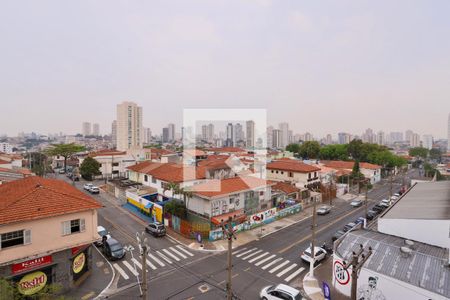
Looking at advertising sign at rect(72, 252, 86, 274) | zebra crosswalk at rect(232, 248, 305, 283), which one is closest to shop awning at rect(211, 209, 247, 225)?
zebra crosswalk at rect(232, 248, 305, 283)

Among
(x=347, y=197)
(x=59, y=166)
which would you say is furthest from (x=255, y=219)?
(x=59, y=166)

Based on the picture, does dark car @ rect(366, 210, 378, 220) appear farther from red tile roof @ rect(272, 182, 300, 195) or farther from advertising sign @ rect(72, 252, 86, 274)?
advertising sign @ rect(72, 252, 86, 274)

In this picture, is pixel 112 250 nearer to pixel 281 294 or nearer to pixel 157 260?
pixel 157 260

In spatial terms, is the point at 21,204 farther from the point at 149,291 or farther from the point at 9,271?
the point at 149,291

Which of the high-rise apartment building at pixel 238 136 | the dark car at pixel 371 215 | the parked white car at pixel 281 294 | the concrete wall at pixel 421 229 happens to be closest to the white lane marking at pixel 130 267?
the parked white car at pixel 281 294

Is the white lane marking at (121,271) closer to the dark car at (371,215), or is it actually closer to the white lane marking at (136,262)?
the white lane marking at (136,262)

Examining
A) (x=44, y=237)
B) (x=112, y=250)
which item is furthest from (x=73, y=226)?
(x=112, y=250)
